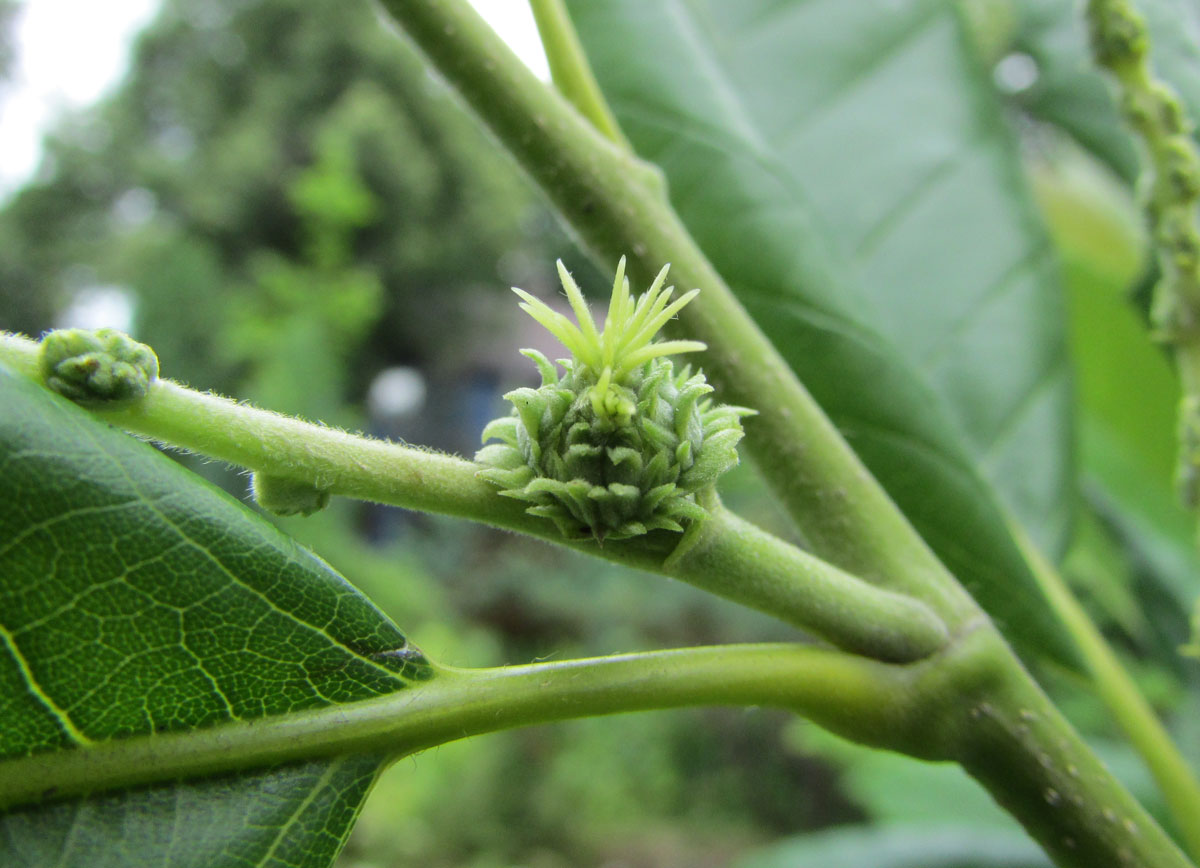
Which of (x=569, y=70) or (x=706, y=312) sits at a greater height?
(x=569, y=70)

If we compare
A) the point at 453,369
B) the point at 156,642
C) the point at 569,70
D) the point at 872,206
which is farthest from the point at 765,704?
the point at 453,369

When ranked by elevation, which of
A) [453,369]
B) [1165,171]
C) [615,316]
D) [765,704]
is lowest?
[765,704]

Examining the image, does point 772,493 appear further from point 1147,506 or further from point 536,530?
point 1147,506

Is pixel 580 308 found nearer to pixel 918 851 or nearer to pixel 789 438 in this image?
pixel 789 438

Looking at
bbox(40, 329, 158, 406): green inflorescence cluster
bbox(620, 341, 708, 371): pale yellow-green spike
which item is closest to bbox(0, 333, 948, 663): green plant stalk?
bbox(40, 329, 158, 406): green inflorescence cluster

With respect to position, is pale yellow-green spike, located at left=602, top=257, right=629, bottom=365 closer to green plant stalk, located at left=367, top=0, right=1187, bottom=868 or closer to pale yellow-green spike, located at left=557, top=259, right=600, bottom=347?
pale yellow-green spike, located at left=557, top=259, right=600, bottom=347

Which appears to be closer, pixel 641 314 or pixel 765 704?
pixel 641 314

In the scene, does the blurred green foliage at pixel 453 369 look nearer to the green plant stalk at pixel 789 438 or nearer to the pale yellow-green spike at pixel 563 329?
the green plant stalk at pixel 789 438

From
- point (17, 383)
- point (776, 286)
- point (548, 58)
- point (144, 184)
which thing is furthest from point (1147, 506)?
point (144, 184)

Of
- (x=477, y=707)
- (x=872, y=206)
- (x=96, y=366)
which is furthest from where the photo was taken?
(x=872, y=206)
